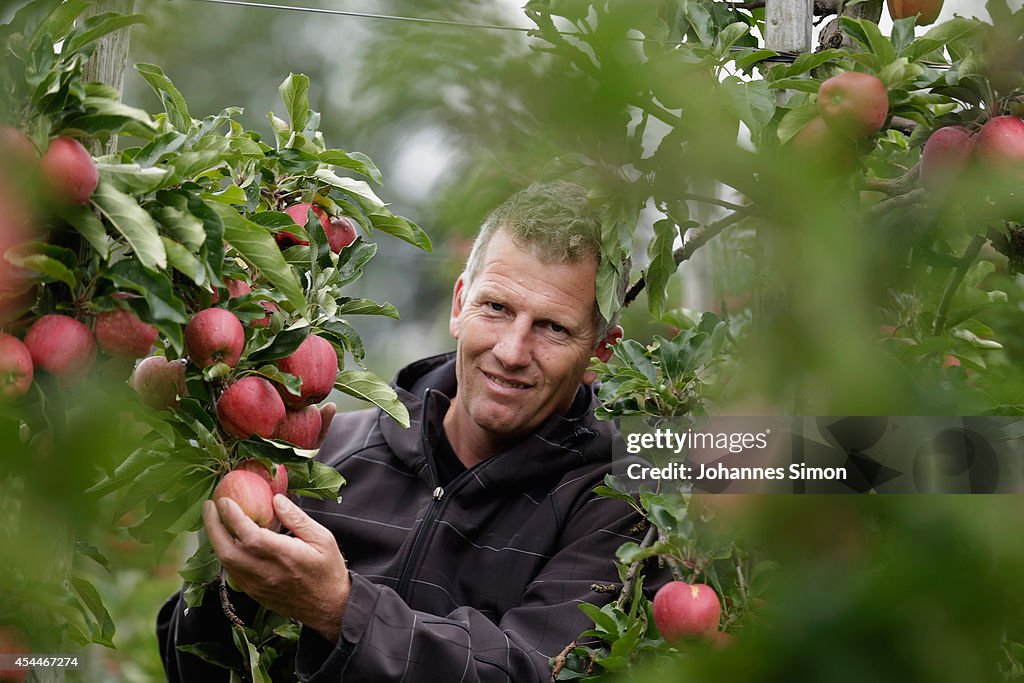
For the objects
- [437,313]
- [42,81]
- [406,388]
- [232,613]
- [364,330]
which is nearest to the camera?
[42,81]

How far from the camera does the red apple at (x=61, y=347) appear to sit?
1.17 m

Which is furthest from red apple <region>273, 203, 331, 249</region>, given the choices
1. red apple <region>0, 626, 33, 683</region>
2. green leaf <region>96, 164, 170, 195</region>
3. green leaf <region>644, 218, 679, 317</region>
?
red apple <region>0, 626, 33, 683</region>

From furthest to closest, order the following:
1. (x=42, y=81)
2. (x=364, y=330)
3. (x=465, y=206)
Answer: (x=364, y=330) → (x=42, y=81) → (x=465, y=206)

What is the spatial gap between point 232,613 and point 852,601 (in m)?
1.39

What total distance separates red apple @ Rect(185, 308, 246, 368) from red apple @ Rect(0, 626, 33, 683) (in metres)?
0.40

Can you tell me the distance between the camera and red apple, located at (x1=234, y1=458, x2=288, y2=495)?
146 cm

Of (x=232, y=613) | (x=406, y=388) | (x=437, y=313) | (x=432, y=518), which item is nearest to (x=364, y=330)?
(x=437, y=313)

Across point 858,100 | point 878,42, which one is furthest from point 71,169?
point 878,42

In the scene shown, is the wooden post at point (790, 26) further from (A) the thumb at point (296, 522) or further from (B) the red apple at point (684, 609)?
(A) the thumb at point (296, 522)

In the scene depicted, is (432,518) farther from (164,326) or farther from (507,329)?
(164,326)

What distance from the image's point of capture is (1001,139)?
0.96m

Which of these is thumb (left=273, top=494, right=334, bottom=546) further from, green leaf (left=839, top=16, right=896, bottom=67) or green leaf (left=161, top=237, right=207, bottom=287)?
green leaf (left=839, top=16, right=896, bottom=67)

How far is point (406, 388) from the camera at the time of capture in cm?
265

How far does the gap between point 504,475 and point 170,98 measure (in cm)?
113
